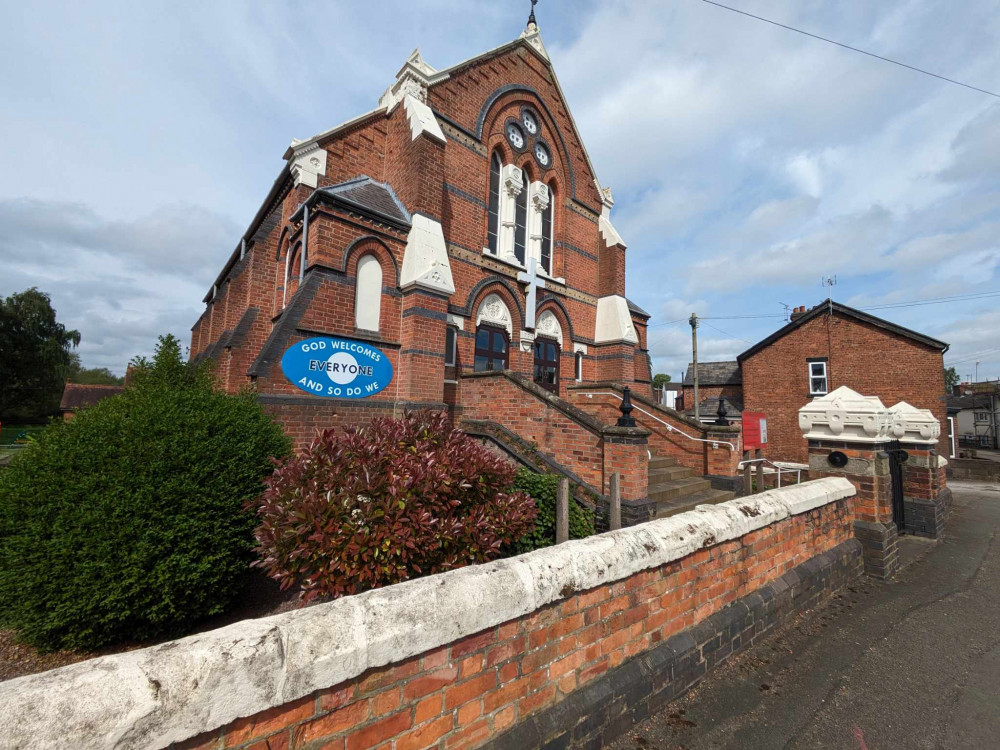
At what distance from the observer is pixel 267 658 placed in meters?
1.48

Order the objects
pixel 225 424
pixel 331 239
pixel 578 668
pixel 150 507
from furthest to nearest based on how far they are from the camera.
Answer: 1. pixel 331 239
2. pixel 225 424
3. pixel 150 507
4. pixel 578 668

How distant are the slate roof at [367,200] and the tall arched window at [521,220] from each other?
3.51m

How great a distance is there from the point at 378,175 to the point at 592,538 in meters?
9.47

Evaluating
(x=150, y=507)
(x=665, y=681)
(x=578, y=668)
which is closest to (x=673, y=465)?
(x=665, y=681)

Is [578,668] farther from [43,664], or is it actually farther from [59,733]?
[43,664]

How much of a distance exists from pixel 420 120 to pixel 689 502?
8674 millimetres

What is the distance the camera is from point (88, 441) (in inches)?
136

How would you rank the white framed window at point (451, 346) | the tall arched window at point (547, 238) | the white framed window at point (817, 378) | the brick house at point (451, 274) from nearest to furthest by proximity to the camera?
1. the brick house at point (451, 274)
2. the white framed window at point (451, 346)
3. the tall arched window at point (547, 238)
4. the white framed window at point (817, 378)

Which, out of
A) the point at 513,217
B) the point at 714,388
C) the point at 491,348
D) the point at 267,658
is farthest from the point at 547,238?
the point at 714,388

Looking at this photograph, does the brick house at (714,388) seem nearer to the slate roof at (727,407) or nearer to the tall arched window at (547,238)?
the slate roof at (727,407)

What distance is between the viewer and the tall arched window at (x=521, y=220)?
11291mm

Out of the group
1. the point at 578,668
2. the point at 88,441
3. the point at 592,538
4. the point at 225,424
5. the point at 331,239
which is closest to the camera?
the point at 578,668

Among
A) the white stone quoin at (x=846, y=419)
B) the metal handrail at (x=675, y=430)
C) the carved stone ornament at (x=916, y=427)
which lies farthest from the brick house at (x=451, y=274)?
the carved stone ornament at (x=916, y=427)

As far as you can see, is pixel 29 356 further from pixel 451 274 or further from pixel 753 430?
pixel 753 430
